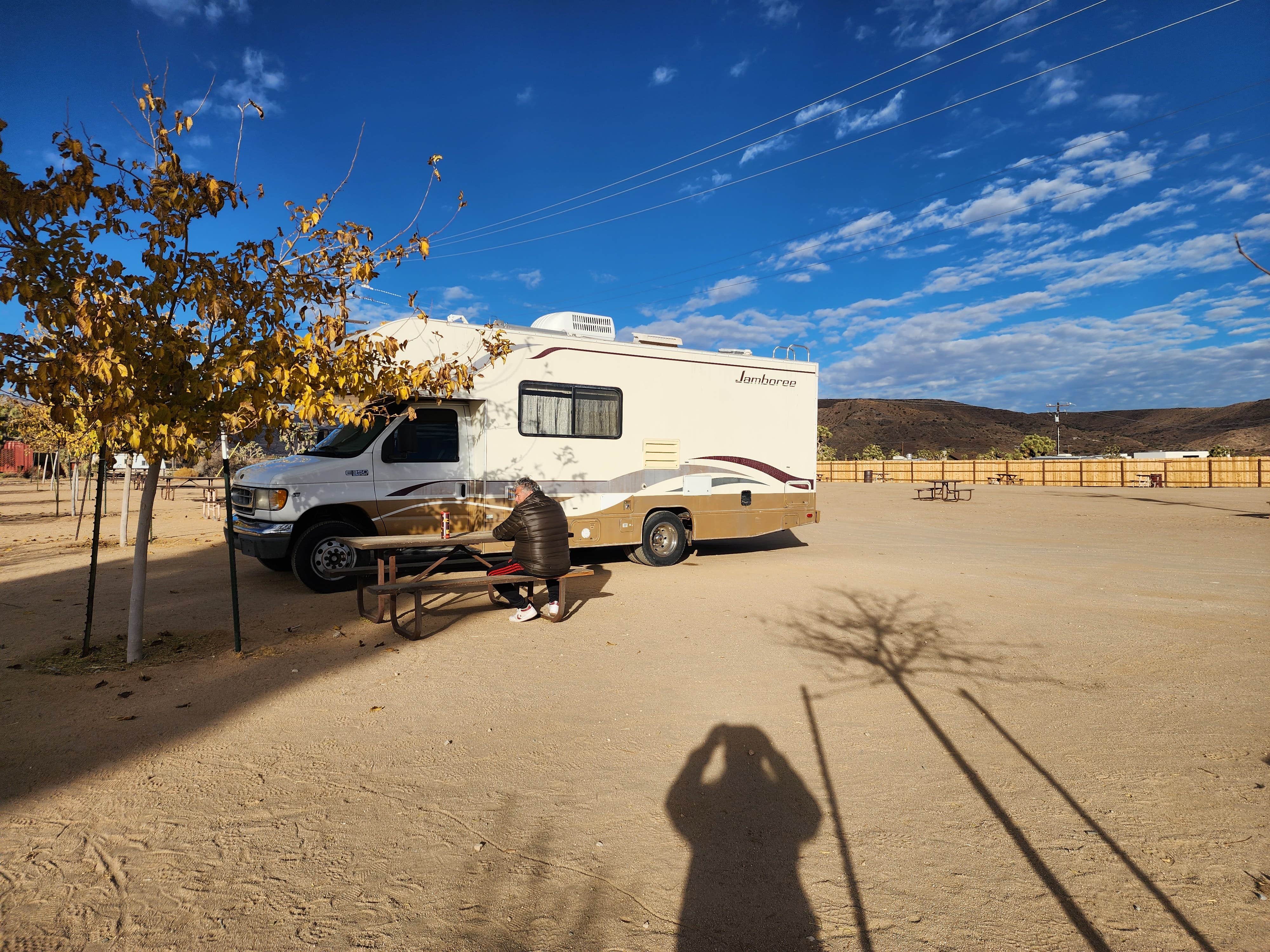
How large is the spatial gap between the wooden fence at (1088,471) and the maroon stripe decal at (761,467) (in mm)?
28082

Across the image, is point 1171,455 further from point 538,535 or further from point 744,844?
point 744,844

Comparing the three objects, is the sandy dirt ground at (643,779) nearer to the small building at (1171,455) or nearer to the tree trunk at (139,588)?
the tree trunk at (139,588)

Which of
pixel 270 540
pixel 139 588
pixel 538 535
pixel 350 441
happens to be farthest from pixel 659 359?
pixel 139 588

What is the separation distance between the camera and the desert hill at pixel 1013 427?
285ft

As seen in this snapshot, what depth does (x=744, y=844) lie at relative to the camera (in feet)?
10.1

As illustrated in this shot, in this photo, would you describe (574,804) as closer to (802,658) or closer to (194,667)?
(802,658)

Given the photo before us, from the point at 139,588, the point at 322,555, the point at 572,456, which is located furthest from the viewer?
the point at 572,456

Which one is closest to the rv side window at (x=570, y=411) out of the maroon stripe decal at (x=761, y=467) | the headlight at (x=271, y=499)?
the maroon stripe decal at (x=761, y=467)

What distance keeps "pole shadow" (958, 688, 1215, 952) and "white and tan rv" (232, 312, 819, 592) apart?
6.26m

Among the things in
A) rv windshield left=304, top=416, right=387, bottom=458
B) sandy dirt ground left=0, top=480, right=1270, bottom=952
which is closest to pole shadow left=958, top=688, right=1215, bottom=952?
sandy dirt ground left=0, top=480, right=1270, bottom=952

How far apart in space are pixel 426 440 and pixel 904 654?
19.6 feet

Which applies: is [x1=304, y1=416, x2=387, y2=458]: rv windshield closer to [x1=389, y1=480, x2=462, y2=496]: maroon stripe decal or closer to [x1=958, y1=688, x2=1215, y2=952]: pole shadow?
[x1=389, y1=480, x2=462, y2=496]: maroon stripe decal

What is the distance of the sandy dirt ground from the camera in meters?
2.56

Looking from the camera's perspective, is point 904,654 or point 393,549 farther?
point 393,549
